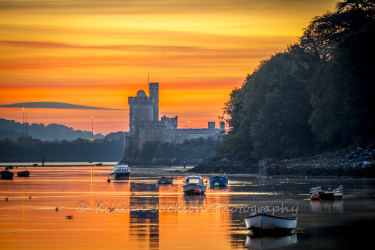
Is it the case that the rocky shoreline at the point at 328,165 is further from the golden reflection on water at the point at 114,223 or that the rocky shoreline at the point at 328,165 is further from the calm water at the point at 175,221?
the golden reflection on water at the point at 114,223

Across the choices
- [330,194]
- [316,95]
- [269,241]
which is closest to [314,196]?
[330,194]

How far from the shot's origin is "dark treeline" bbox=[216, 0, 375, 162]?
81.8 m

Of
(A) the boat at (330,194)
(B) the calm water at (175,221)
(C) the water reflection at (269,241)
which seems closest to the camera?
(C) the water reflection at (269,241)

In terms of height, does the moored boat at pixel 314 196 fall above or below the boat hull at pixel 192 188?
below

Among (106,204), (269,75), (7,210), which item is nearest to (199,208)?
(106,204)

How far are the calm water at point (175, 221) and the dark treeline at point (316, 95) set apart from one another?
97.0 ft

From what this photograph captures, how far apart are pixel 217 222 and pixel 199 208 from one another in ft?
27.7

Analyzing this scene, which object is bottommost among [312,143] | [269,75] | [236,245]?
[236,245]

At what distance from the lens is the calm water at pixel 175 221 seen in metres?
29.0

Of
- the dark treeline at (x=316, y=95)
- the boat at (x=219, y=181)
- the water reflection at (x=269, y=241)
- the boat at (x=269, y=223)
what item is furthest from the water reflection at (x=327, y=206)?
the dark treeline at (x=316, y=95)

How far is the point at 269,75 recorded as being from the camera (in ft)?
351

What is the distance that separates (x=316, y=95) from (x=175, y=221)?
2283 inches

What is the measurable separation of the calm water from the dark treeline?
29577mm

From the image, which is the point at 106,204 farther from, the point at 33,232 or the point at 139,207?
the point at 33,232
